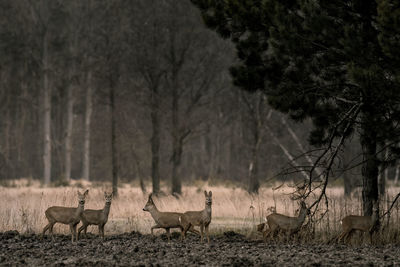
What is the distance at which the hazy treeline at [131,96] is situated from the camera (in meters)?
25.0

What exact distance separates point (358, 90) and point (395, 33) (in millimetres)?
→ 2482

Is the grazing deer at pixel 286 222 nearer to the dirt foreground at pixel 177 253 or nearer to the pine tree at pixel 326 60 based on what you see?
the dirt foreground at pixel 177 253

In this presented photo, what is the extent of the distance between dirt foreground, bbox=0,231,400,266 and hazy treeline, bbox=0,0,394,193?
1204cm

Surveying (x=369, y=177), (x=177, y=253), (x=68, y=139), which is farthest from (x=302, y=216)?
(x=68, y=139)

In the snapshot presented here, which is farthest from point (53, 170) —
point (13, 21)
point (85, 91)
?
point (13, 21)

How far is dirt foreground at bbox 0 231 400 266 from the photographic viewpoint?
9.48 meters

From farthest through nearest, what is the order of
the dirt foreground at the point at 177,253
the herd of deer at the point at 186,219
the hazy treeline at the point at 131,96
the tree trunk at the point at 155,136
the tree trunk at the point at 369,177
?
the hazy treeline at the point at 131,96 → the tree trunk at the point at 155,136 → the tree trunk at the point at 369,177 → the herd of deer at the point at 186,219 → the dirt foreground at the point at 177,253

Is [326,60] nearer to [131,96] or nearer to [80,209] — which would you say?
[80,209]

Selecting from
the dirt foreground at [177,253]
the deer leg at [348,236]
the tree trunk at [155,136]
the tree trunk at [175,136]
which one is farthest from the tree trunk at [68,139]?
the deer leg at [348,236]

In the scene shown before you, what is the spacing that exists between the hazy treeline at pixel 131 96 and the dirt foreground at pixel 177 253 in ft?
39.5

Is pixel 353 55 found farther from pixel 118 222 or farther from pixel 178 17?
pixel 178 17

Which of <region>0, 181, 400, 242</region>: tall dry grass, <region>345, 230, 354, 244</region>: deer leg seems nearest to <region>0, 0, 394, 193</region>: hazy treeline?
<region>0, 181, 400, 242</region>: tall dry grass

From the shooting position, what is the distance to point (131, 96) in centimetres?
Result: 2595

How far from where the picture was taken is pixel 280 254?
33.6 ft
